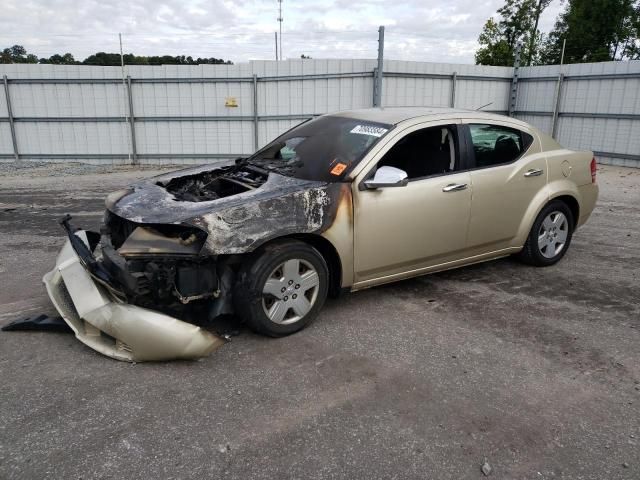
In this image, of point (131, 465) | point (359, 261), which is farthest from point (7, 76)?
point (131, 465)

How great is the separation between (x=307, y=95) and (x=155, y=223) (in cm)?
1051

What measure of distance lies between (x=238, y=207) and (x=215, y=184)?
948 millimetres

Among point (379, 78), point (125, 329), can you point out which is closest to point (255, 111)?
point (379, 78)

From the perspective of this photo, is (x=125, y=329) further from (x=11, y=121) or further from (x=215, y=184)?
(x=11, y=121)

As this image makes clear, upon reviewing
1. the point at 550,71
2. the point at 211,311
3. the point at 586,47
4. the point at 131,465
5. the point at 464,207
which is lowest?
the point at 131,465

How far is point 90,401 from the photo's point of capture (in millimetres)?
3090

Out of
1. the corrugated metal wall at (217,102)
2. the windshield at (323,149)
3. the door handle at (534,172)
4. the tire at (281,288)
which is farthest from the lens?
the corrugated metal wall at (217,102)

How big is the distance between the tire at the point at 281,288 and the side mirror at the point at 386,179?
2.25ft

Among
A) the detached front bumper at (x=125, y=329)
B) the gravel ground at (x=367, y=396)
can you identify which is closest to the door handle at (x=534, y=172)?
the gravel ground at (x=367, y=396)

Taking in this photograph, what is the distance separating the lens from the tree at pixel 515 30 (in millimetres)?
28497

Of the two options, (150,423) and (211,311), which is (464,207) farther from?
(150,423)

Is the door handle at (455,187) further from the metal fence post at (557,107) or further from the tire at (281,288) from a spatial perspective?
the metal fence post at (557,107)

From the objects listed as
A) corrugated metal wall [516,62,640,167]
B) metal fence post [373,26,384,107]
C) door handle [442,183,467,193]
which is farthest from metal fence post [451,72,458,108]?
door handle [442,183,467,193]

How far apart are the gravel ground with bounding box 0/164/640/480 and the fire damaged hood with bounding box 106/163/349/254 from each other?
82cm
